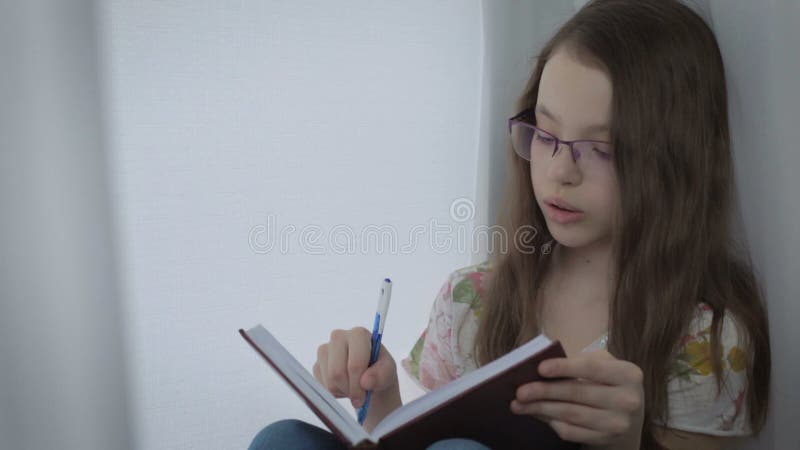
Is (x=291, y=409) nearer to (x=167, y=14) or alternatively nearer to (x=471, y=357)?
(x=471, y=357)

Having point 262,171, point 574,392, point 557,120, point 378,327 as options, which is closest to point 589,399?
point 574,392

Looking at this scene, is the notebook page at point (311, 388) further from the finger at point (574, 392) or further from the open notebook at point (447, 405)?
the finger at point (574, 392)

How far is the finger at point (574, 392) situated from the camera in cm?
69

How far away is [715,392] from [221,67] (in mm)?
874

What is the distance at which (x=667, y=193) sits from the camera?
36.4 inches

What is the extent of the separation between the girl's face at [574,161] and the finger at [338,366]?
0.31 metres

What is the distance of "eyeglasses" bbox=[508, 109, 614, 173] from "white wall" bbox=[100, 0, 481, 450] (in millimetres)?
385

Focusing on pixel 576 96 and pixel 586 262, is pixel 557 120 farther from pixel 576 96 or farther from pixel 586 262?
pixel 586 262

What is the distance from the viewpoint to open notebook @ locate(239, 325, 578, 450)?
66 centimetres

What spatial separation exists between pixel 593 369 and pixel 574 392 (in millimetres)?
30

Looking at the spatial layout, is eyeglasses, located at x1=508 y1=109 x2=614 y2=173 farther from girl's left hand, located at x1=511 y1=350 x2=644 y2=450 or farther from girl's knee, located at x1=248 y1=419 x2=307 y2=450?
girl's knee, located at x1=248 y1=419 x2=307 y2=450

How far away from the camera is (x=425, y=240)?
1421 millimetres

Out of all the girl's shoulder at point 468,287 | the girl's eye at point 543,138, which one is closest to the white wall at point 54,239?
the girl's shoulder at point 468,287

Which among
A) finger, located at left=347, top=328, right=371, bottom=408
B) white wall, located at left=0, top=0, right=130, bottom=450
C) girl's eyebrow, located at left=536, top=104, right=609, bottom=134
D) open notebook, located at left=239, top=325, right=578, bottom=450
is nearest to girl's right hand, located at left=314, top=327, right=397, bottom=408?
finger, located at left=347, top=328, right=371, bottom=408
